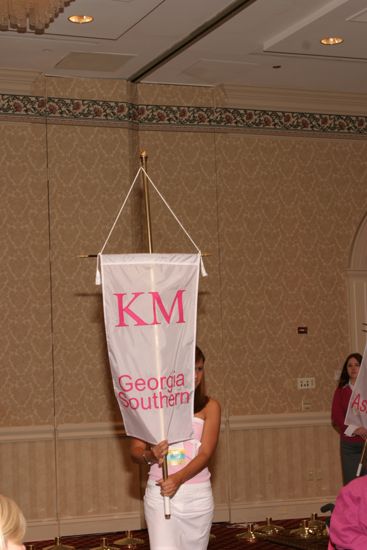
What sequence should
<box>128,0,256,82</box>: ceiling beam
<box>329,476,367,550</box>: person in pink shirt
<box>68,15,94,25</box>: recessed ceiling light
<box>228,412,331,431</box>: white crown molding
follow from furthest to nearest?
<box>228,412,331,431</box>: white crown molding
<box>68,15,94,25</box>: recessed ceiling light
<box>128,0,256,82</box>: ceiling beam
<box>329,476,367,550</box>: person in pink shirt

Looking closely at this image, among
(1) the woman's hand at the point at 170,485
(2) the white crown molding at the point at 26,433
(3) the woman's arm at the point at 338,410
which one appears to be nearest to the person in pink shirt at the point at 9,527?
(1) the woman's hand at the point at 170,485

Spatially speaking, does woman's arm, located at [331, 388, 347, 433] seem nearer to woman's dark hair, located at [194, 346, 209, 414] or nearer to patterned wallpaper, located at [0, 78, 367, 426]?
patterned wallpaper, located at [0, 78, 367, 426]

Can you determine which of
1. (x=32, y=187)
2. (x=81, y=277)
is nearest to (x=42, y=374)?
(x=81, y=277)

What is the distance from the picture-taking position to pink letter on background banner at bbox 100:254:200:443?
17.3ft

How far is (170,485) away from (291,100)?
5.44 meters

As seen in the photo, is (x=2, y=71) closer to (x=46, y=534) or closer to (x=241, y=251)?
(x=241, y=251)

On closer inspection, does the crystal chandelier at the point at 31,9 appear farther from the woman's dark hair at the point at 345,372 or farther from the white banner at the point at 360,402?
the woman's dark hair at the point at 345,372

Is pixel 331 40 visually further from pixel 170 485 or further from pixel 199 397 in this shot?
pixel 170 485

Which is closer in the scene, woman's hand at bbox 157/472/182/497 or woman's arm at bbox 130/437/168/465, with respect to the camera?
woman's hand at bbox 157/472/182/497

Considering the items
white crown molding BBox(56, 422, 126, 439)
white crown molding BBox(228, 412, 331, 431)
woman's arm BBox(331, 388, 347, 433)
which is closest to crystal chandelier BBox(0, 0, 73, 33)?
white crown molding BBox(56, 422, 126, 439)

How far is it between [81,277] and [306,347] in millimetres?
2273

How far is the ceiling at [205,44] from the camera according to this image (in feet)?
23.7

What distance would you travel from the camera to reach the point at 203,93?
9.30m

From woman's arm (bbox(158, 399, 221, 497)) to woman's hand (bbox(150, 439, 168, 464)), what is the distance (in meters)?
0.11
